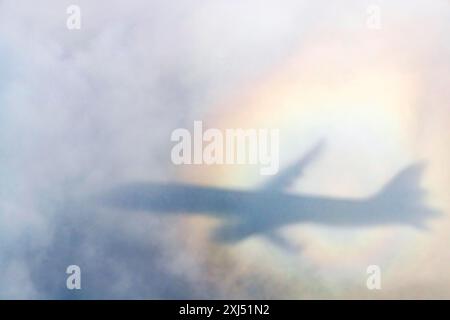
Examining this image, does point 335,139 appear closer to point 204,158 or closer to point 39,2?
point 204,158

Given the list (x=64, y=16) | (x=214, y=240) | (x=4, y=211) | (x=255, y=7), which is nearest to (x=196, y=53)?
(x=255, y=7)

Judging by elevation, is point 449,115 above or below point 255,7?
below
